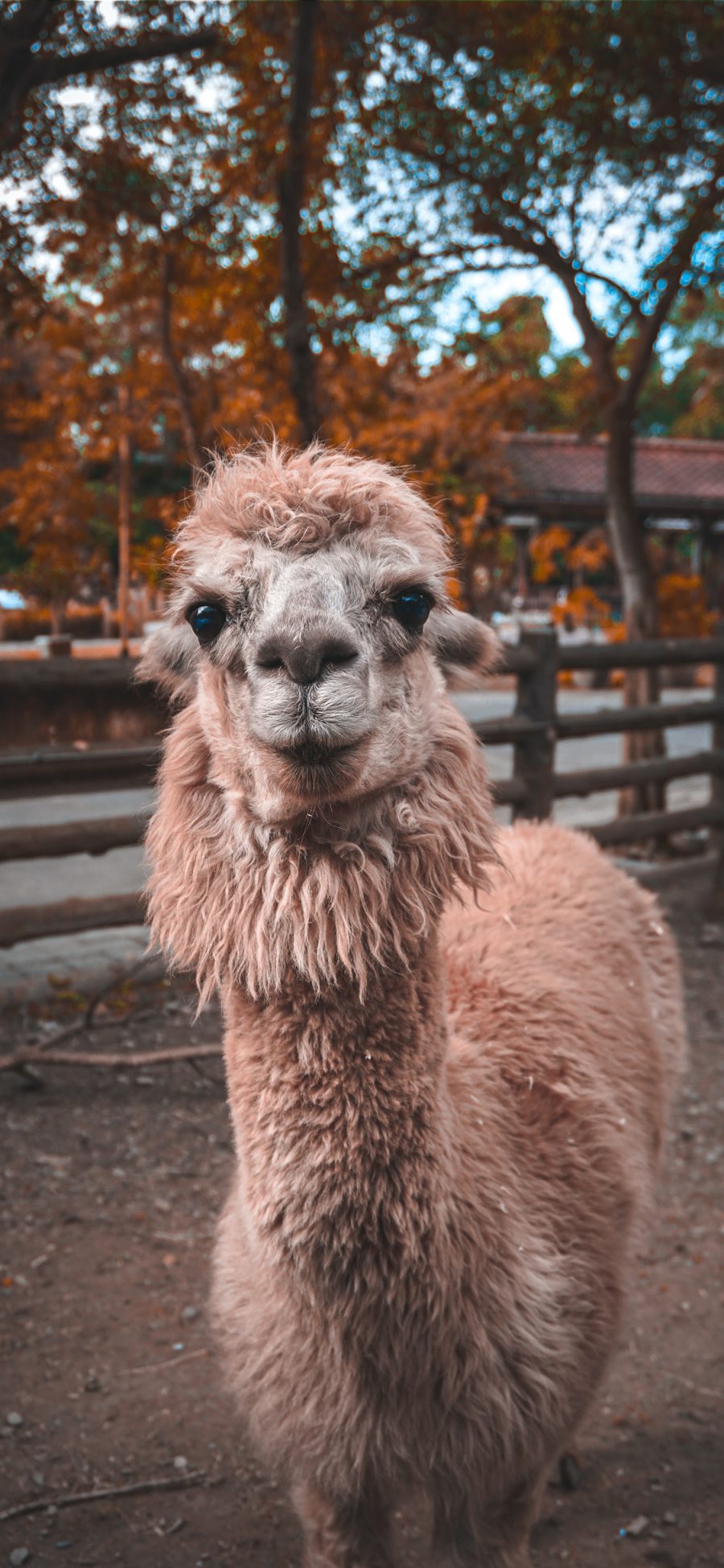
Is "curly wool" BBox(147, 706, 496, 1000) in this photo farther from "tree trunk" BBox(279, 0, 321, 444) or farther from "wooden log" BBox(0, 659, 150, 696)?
"tree trunk" BBox(279, 0, 321, 444)

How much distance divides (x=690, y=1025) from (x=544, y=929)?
2.78 metres

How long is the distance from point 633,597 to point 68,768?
5.16 meters

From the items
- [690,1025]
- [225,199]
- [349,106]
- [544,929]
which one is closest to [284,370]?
[225,199]

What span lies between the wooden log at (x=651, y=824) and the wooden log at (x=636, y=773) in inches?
8.7

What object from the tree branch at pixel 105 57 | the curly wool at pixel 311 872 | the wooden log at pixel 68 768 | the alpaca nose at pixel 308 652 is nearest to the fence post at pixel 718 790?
the wooden log at pixel 68 768

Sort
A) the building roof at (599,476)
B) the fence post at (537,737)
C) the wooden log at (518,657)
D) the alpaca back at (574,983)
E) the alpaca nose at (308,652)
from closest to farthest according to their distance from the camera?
the alpaca nose at (308,652) → the alpaca back at (574,983) → the wooden log at (518,657) → the fence post at (537,737) → the building roof at (599,476)

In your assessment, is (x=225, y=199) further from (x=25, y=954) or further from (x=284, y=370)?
(x=25, y=954)

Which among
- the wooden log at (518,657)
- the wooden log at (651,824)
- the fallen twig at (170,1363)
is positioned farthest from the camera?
the wooden log at (651,824)

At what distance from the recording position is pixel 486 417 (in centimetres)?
1541

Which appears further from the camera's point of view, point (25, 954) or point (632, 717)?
point (632, 717)

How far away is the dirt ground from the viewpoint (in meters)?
2.26

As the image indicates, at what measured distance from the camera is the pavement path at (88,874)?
5219 mm

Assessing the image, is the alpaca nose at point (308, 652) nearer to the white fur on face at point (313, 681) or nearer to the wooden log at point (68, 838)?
the white fur on face at point (313, 681)

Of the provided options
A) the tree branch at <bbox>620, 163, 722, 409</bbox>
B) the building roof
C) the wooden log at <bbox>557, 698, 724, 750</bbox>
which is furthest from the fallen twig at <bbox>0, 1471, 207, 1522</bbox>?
the building roof
